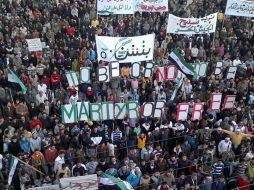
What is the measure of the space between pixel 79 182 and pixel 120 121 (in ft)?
11.7

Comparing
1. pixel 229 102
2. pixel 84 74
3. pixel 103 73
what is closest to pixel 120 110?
pixel 103 73

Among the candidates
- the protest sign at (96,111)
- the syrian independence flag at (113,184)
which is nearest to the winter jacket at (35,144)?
the protest sign at (96,111)

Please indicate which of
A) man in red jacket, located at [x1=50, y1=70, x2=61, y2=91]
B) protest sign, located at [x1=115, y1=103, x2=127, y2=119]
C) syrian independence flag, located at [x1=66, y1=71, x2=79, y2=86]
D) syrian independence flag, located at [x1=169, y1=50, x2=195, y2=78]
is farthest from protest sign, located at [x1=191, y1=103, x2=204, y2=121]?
man in red jacket, located at [x1=50, y1=70, x2=61, y2=91]

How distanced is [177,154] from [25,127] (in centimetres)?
445

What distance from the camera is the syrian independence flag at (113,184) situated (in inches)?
511

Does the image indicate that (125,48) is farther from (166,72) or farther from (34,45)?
(34,45)

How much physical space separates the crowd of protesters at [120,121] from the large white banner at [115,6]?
3.69ft

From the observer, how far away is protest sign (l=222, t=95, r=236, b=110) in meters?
16.1

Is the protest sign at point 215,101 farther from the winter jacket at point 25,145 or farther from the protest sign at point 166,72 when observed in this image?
the winter jacket at point 25,145

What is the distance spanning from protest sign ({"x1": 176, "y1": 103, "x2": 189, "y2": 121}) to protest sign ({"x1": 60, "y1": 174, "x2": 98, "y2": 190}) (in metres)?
3.72

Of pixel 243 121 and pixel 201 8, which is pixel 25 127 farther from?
pixel 201 8

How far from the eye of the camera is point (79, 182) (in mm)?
12602

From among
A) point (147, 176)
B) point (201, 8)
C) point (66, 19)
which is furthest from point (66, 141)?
point (201, 8)

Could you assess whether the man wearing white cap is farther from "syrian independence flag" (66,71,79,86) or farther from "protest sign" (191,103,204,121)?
"syrian independence flag" (66,71,79,86)
